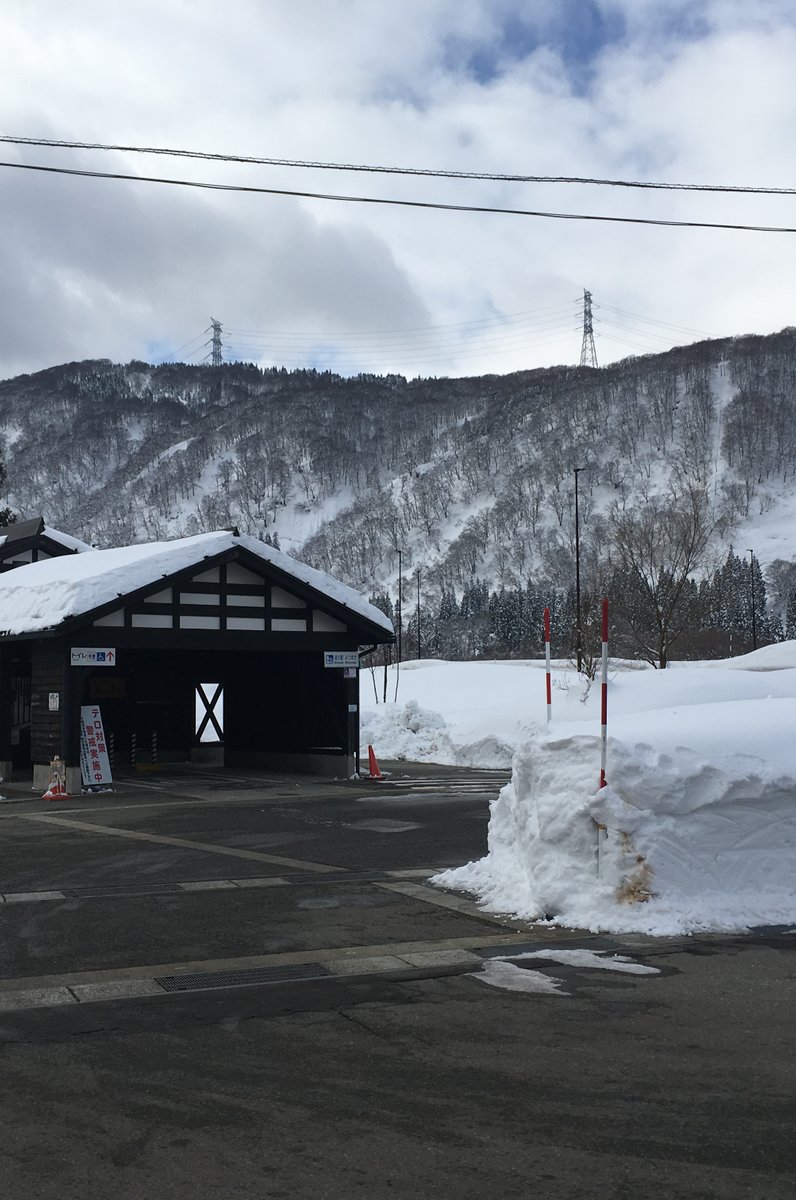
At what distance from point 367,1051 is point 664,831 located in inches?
150

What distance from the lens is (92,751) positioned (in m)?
21.8

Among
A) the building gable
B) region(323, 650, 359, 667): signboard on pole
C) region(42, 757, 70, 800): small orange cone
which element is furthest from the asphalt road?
region(323, 650, 359, 667): signboard on pole

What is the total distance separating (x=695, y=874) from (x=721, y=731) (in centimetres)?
134

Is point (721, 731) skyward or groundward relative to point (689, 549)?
Answer: groundward

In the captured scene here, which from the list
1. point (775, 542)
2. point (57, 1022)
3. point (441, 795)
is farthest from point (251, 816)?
point (775, 542)

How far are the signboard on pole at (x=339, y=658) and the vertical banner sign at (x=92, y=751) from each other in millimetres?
5205

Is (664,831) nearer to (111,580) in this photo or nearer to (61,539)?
(111,580)

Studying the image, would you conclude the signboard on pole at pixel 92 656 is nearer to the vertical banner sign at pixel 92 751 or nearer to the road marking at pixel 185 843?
the vertical banner sign at pixel 92 751

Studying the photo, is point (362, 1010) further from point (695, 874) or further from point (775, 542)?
point (775, 542)

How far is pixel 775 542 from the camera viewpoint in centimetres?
19188

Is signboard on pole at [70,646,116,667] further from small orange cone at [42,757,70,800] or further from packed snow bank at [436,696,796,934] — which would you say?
packed snow bank at [436,696,796,934]

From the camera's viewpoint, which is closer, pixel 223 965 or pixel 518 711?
pixel 223 965

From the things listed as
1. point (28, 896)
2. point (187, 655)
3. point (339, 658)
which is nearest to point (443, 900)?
point (28, 896)

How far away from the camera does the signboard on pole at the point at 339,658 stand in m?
24.8
